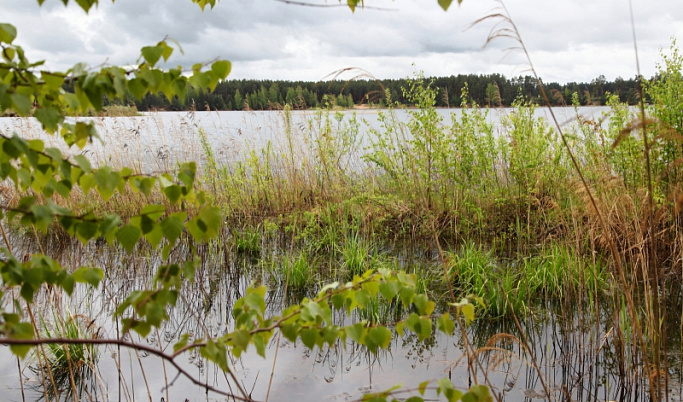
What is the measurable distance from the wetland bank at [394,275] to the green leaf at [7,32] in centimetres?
21

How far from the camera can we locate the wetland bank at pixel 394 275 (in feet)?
4.69

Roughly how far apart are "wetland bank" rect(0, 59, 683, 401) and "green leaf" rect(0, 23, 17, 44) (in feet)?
0.68

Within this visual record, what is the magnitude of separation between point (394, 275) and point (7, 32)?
1127 millimetres

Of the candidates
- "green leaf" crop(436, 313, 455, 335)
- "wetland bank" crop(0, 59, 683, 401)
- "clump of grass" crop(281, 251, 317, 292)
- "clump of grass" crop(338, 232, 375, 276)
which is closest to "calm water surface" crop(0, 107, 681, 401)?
"wetland bank" crop(0, 59, 683, 401)

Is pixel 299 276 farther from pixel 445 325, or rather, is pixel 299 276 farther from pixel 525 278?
pixel 445 325

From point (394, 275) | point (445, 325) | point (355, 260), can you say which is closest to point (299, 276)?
point (355, 260)

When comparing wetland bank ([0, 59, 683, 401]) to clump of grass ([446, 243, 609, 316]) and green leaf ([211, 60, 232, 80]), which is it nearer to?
clump of grass ([446, 243, 609, 316])

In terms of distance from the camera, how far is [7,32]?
108 cm

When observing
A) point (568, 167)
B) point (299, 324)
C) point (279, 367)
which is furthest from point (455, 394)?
point (568, 167)

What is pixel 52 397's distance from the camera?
10.3ft

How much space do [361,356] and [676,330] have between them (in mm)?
2258

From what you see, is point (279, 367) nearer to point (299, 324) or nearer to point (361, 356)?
point (361, 356)

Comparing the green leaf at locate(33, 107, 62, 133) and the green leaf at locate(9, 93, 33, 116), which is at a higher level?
the green leaf at locate(9, 93, 33, 116)

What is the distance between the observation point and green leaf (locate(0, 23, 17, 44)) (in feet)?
3.53
